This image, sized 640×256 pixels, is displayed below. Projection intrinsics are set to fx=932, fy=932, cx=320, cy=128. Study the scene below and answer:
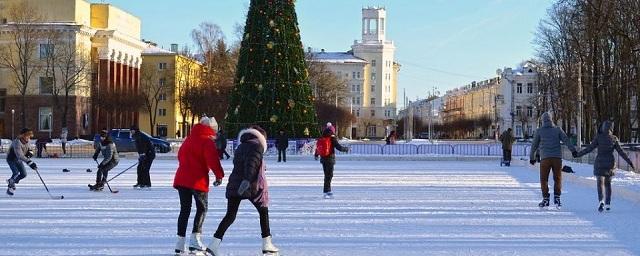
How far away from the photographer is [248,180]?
988 cm

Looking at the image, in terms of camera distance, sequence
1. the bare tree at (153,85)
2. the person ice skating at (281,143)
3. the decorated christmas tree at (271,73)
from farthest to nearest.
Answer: the bare tree at (153,85), the decorated christmas tree at (271,73), the person ice skating at (281,143)

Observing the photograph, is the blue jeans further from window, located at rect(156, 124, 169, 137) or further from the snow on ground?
window, located at rect(156, 124, 169, 137)

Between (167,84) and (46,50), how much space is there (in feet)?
52.6

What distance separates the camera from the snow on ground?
36.2 feet

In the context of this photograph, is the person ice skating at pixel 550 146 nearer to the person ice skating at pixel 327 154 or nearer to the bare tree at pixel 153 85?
the person ice skating at pixel 327 154

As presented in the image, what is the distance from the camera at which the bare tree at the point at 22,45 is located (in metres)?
71.2

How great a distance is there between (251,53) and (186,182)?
33788mm

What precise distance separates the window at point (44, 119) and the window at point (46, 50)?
4750 millimetres

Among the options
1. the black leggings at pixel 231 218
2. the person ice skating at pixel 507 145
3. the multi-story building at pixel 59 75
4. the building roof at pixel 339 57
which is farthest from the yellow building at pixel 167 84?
the black leggings at pixel 231 218

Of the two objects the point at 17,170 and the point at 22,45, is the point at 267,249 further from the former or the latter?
the point at 22,45

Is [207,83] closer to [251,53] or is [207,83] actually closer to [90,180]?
[251,53]

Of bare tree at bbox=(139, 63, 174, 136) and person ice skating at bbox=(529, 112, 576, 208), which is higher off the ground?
bare tree at bbox=(139, 63, 174, 136)

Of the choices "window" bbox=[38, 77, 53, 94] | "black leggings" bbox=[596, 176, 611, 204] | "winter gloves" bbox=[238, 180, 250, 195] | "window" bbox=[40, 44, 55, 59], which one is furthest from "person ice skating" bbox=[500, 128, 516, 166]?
"window" bbox=[38, 77, 53, 94]

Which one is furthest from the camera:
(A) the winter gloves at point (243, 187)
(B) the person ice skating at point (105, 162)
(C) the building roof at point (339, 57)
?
(C) the building roof at point (339, 57)
